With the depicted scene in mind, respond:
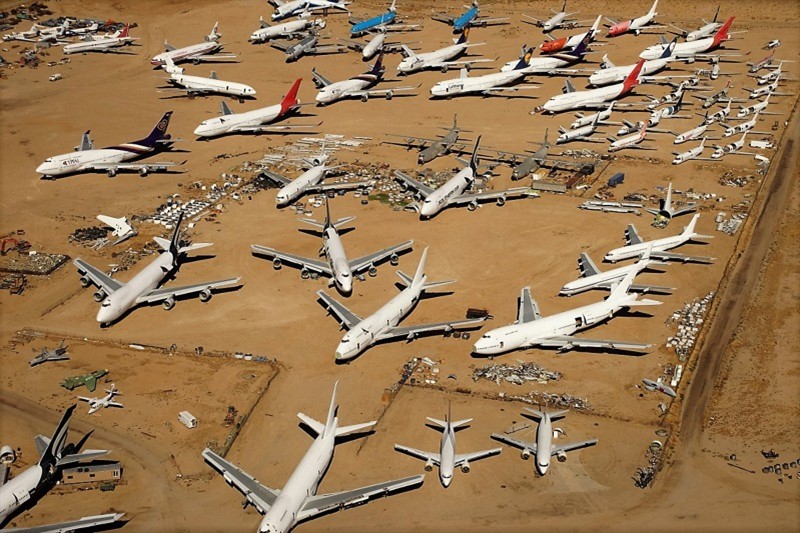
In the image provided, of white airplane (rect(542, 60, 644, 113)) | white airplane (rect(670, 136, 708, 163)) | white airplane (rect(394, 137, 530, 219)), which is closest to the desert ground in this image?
white airplane (rect(670, 136, 708, 163))

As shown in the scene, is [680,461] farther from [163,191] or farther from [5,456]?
[163,191]

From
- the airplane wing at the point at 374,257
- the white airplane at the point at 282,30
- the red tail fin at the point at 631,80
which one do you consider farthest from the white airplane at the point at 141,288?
the white airplane at the point at 282,30

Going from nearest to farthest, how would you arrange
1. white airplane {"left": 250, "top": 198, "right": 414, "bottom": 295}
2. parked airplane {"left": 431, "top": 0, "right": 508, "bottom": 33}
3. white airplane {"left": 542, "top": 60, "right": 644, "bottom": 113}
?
white airplane {"left": 250, "top": 198, "right": 414, "bottom": 295} < white airplane {"left": 542, "top": 60, "right": 644, "bottom": 113} < parked airplane {"left": 431, "top": 0, "right": 508, "bottom": 33}

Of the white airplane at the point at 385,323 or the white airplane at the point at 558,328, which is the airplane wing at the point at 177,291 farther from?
the white airplane at the point at 558,328

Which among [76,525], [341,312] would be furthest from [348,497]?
[341,312]

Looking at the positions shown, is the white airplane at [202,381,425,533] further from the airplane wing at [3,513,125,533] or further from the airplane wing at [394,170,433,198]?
the airplane wing at [394,170,433,198]

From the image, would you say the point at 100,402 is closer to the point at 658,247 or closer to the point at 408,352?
the point at 408,352
